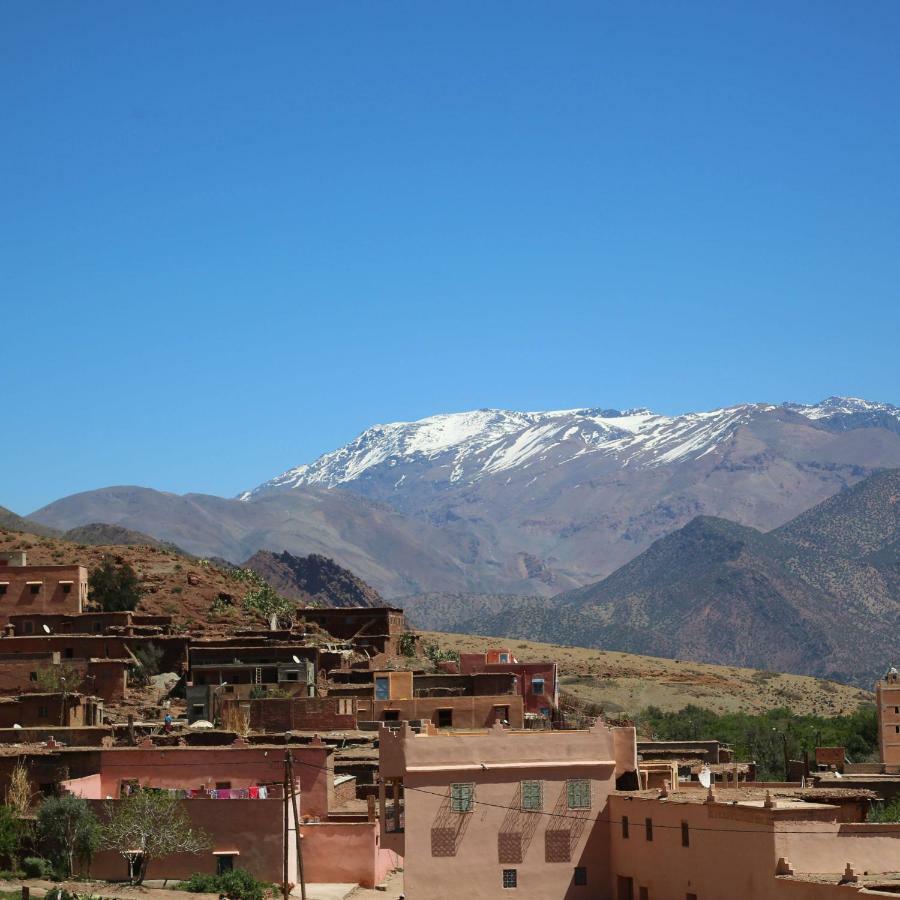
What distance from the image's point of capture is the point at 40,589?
264ft

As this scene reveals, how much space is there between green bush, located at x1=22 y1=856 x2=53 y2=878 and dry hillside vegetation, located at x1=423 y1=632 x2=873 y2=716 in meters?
69.7

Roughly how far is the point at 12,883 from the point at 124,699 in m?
25.1

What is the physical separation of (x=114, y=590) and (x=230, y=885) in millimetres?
45330

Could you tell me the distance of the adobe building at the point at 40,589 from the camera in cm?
7988

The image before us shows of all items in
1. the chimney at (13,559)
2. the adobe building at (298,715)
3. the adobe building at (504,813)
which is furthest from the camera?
the chimney at (13,559)

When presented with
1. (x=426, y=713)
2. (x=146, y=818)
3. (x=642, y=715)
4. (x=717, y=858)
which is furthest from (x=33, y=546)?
(x=717, y=858)

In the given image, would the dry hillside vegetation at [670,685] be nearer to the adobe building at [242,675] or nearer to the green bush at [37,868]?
the adobe building at [242,675]

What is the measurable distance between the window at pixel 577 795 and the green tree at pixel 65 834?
10.9m

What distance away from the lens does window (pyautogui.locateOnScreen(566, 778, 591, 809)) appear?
41656 mm

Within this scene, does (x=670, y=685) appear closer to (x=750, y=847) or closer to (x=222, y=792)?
(x=222, y=792)

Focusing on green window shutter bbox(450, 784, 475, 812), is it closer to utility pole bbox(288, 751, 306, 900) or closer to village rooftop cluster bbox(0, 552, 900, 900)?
village rooftop cluster bbox(0, 552, 900, 900)

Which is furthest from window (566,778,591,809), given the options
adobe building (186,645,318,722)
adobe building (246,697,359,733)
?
adobe building (186,645,318,722)

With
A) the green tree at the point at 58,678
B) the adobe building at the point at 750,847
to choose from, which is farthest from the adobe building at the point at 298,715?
the adobe building at the point at 750,847

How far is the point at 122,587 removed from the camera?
86938mm
